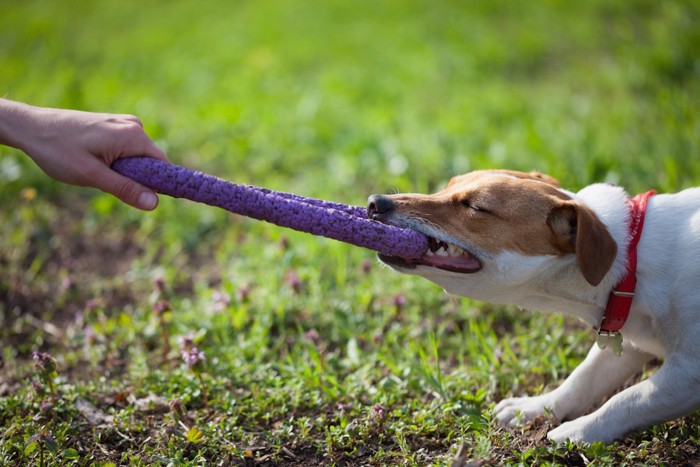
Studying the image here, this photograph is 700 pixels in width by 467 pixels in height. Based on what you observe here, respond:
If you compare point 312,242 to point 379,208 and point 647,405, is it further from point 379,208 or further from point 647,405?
point 647,405

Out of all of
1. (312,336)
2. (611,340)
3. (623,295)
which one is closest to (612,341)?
(611,340)

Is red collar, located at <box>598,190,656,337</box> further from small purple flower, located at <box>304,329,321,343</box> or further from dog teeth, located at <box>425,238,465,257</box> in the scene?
small purple flower, located at <box>304,329,321,343</box>

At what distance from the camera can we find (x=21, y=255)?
511 centimetres

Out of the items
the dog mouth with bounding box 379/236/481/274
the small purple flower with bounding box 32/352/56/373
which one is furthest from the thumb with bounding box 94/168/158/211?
the dog mouth with bounding box 379/236/481/274

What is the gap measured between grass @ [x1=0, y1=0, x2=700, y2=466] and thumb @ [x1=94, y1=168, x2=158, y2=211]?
0.95 meters

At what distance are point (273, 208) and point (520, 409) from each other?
149 cm

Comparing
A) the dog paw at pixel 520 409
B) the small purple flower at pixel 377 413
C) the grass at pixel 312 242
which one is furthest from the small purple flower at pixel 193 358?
the dog paw at pixel 520 409

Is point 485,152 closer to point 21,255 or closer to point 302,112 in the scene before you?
point 302,112

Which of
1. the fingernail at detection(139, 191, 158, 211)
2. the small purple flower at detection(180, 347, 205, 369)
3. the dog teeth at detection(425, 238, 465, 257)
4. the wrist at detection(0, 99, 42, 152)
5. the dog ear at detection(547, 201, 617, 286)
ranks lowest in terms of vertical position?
the small purple flower at detection(180, 347, 205, 369)

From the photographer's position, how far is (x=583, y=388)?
3.48m

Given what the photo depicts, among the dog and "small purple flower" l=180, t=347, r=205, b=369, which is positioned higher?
the dog

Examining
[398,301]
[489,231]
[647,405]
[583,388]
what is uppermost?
[489,231]

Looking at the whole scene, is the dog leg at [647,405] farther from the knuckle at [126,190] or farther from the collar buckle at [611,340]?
the knuckle at [126,190]

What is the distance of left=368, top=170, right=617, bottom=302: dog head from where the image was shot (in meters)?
3.24
